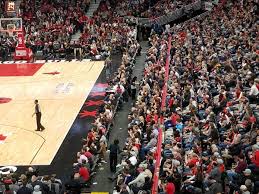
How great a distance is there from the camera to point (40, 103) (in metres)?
26.9

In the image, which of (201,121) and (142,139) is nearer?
(142,139)

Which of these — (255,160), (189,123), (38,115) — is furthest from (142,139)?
(38,115)

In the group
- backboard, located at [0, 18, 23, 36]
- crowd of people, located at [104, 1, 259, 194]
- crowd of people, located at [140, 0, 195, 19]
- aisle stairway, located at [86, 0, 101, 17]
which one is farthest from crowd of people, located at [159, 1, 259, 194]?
aisle stairway, located at [86, 0, 101, 17]

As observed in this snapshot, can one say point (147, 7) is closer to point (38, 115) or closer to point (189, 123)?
point (38, 115)

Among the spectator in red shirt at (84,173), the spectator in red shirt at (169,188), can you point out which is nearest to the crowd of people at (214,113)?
the spectator in red shirt at (169,188)

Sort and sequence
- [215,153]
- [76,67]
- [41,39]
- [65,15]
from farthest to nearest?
[65,15] < [41,39] < [76,67] < [215,153]

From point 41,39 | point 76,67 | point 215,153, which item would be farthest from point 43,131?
point 41,39

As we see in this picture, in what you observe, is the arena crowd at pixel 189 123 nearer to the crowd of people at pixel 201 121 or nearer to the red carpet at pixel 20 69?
the crowd of people at pixel 201 121

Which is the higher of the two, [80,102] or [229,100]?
[229,100]

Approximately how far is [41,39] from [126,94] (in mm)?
14691

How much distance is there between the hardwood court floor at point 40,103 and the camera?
20922 mm

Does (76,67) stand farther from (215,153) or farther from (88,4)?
(215,153)

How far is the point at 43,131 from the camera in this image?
22859 millimetres

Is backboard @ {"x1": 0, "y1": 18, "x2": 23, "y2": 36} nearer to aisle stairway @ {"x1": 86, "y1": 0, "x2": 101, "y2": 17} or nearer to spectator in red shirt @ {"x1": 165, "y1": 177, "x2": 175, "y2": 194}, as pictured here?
aisle stairway @ {"x1": 86, "y1": 0, "x2": 101, "y2": 17}
